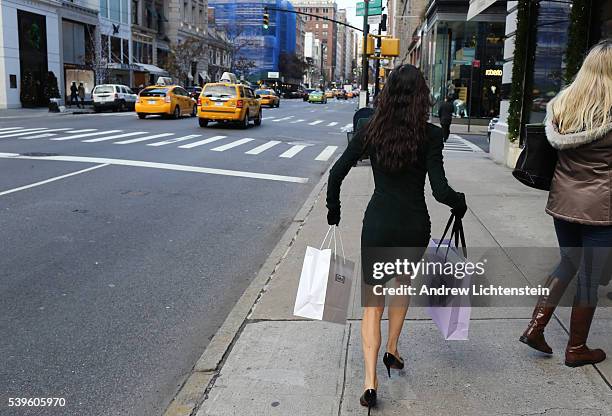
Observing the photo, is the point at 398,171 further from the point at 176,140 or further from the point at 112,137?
the point at 112,137

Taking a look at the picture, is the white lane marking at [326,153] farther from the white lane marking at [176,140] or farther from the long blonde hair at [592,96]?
the long blonde hair at [592,96]

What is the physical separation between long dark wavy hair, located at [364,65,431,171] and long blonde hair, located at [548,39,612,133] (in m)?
0.99

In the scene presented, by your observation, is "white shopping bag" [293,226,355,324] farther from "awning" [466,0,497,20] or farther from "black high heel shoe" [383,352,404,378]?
"awning" [466,0,497,20]

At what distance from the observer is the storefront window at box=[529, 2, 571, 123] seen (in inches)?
472

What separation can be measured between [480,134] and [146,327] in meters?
25.0

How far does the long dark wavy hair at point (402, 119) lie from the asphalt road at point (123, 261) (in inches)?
81.8

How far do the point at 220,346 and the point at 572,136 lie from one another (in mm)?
2757

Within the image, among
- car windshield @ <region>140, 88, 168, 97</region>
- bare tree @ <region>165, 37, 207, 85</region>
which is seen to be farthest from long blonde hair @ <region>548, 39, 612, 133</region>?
bare tree @ <region>165, 37, 207, 85</region>

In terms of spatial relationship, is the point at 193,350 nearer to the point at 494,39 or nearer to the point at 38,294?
the point at 38,294

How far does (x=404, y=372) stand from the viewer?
157 inches

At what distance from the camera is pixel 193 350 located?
4.66m

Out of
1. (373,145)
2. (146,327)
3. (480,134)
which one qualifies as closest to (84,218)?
(146,327)

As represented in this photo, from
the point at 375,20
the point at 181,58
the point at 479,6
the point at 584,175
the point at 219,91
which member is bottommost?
the point at 584,175

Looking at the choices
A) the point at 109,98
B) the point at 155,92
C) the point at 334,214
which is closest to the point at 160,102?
the point at 155,92
